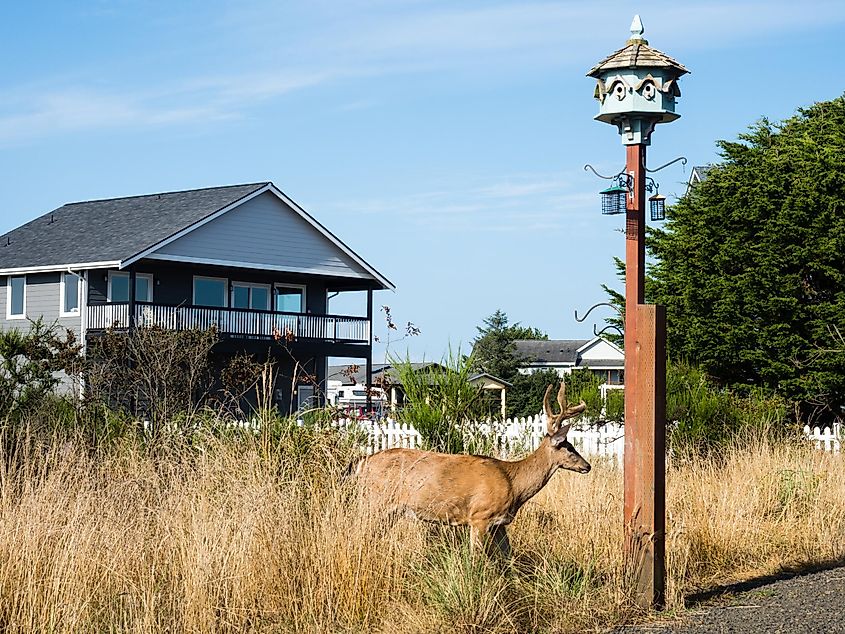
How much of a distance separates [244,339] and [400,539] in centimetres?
2633

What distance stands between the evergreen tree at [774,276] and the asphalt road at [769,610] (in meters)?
11.9

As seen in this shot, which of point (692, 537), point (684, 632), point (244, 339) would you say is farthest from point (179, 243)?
point (684, 632)

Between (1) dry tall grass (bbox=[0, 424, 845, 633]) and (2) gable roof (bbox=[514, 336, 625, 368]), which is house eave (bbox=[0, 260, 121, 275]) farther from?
(2) gable roof (bbox=[514, 336, 625, 368])

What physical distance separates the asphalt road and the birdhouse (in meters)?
3.59

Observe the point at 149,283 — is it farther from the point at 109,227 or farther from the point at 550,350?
the point at 550,350

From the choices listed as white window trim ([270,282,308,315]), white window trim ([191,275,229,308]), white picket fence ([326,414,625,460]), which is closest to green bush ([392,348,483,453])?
white picket fence ([326,414,625,460])

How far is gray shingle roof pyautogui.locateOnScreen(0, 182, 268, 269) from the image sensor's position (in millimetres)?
33906

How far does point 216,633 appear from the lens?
7.31 m

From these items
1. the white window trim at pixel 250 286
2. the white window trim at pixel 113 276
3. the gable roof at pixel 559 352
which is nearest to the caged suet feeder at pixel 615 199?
the white window trim at pixel 113 276

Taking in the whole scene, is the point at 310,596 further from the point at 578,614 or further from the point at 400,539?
the point at 578,614

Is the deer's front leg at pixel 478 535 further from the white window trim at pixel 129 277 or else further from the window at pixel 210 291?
the window at pixel 210 291

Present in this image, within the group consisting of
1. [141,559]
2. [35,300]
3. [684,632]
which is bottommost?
[684,632]

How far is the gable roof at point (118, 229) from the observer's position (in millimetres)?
33500

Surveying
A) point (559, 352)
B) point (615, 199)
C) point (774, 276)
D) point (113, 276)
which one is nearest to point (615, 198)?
point (615, 199)
